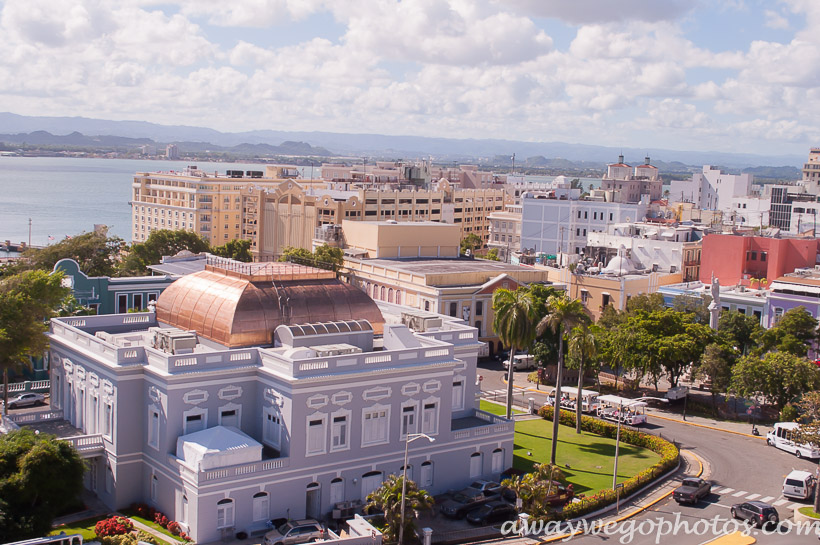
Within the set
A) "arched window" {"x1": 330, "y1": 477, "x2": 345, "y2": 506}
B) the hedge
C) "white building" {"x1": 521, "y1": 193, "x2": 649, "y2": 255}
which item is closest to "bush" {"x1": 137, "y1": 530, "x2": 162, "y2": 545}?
"arched window" {"x1": 330, "y1": 477, "x2": 345, "y2": 506}

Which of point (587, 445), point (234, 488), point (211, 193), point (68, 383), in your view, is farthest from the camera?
point (211, 193)

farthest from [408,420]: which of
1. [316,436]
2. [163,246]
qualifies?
[163,246]

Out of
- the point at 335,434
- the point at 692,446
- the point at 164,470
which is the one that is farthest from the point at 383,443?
the point at 692,446

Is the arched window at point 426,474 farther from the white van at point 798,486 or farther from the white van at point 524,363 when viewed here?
the white van at point 524,363

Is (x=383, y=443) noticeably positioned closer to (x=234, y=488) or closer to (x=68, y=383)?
(x=234, y=488)

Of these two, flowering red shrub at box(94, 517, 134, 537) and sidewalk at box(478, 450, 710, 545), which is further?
sidewalk at box(478, 450, 710, 545)

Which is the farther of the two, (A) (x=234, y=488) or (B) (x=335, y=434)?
(B) (x=335, y=434)

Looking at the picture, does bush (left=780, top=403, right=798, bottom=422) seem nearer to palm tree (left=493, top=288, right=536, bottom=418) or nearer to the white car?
palm tree (left=493, top=288, right=536, bottom=418)
